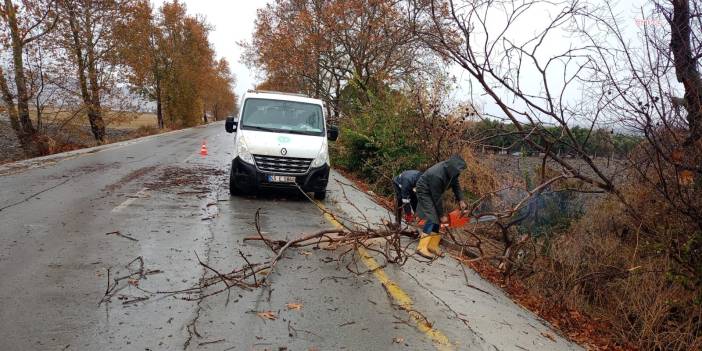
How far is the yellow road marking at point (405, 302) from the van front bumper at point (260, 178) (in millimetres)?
2860

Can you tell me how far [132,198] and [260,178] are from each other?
92.6 inches

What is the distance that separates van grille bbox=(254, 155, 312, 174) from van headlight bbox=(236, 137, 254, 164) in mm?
108

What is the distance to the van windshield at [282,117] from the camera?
375 inches

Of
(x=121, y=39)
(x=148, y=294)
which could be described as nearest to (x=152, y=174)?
(x=148, y=294)

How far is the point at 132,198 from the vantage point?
873 cm

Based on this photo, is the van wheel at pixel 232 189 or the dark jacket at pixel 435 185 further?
the van wheel at pixel 232 189

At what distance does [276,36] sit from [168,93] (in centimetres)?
2251

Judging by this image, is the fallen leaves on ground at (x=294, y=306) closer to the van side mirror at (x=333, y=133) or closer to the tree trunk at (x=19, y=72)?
the van side mirror at (x=333, y=133)

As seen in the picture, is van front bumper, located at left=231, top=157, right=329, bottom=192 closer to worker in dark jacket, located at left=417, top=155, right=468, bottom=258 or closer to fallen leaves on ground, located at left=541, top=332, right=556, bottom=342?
worker in dark jacket, located at left=417, top=155, right=468, bottom=258

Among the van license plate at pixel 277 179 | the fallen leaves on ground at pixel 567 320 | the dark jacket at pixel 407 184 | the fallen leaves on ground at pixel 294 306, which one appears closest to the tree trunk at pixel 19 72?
the van license plate at pixel 277 179

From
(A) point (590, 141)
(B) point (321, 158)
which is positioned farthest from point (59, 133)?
(A) point (590, 141)

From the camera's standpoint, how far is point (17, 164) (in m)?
12.8

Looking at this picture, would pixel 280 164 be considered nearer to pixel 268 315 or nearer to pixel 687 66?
pixel 268 315

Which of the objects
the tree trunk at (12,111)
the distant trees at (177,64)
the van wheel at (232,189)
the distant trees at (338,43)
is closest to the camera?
the van wheel at (232,189)
